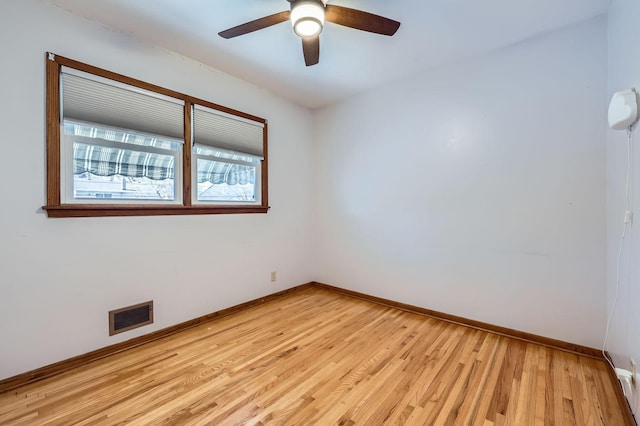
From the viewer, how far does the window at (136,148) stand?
1.94 meters

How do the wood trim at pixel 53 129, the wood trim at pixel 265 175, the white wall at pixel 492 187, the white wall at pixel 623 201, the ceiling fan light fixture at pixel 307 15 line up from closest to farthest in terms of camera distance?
the white wall at pixel 623 201
the ceiling fan light fixture at pixel 307 15
the wood trim at pixel 53 129
the white wall at pixel 492 187
the wood trim at pixel 265 175

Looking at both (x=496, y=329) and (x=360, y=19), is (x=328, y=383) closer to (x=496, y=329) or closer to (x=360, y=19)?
(x=496, y=329)

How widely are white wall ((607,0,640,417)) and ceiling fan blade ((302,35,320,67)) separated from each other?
171 cm

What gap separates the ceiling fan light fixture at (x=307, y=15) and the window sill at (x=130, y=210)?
5.94ft

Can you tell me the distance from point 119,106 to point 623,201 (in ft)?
11.7

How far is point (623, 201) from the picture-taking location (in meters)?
1.66

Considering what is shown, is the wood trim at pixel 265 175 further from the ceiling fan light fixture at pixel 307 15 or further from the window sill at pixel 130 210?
the ceiling fan light fixture at pixel 307 15

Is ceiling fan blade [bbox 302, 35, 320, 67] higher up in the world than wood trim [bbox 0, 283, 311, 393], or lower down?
higher up

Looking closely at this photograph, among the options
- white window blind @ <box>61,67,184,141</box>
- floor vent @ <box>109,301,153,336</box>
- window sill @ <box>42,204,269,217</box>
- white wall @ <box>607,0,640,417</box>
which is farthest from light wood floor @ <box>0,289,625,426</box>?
white window blind @ <box>61,67,184,141</box>

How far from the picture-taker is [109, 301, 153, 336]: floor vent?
2.17 meters

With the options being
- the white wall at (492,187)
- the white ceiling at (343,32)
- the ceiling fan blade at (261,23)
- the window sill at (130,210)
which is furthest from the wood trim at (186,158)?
the white wall at (492,187)

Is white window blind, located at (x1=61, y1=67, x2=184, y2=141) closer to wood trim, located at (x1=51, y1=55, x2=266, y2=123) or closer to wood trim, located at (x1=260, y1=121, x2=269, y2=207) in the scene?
wood trim, located at (x1=51, y1=55, x2=266, y2=123)

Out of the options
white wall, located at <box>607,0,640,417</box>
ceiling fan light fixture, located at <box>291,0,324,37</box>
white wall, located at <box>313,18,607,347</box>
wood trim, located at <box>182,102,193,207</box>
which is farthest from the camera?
wood trim, located at <box>182,102,193,207</box>

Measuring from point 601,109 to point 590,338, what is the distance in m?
1.73
